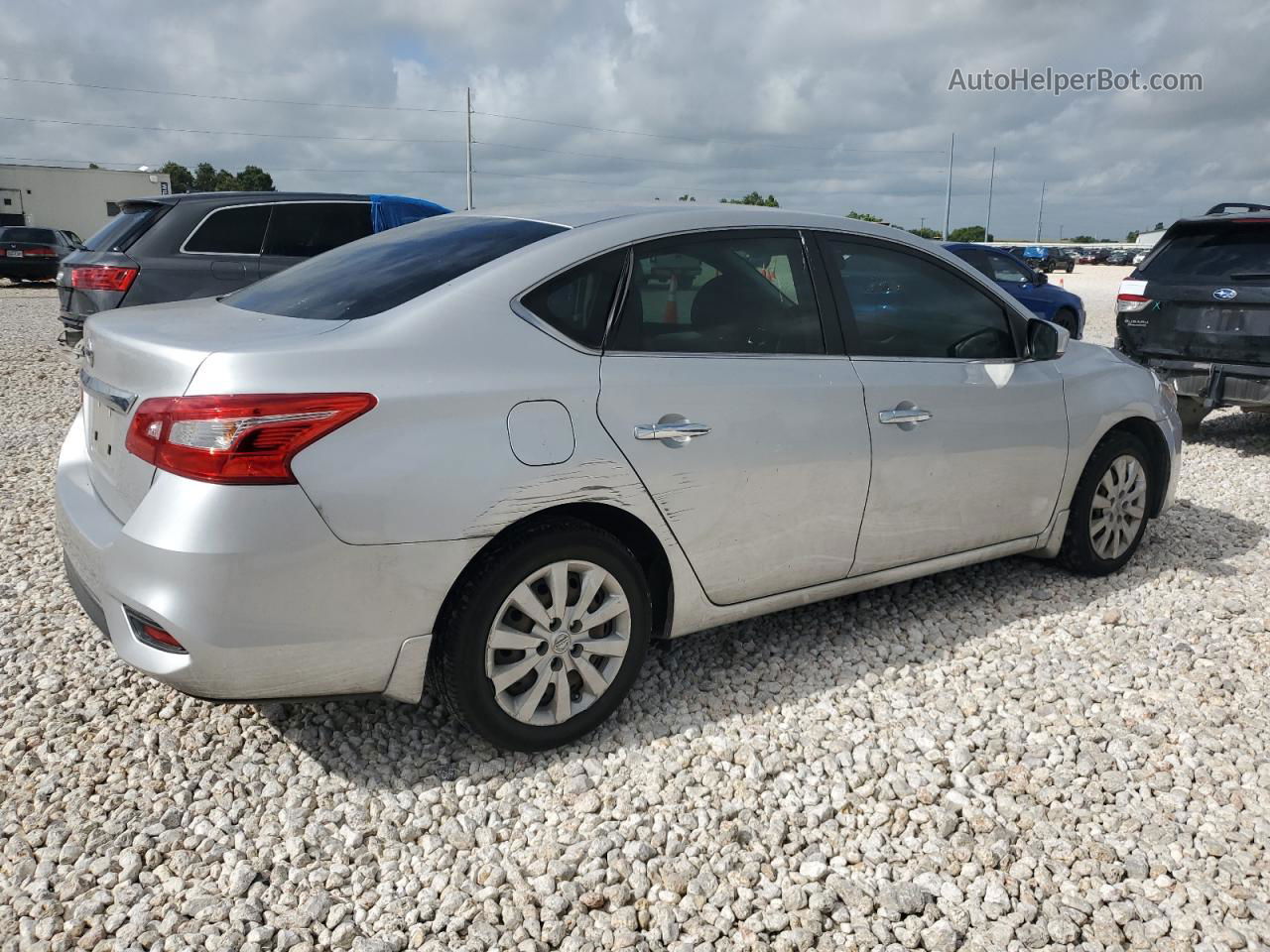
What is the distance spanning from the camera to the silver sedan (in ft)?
8.46

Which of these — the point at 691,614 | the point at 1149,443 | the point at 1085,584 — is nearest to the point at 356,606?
the point at 691,614

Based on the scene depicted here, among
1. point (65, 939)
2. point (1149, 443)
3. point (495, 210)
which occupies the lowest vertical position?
point (65, 939)

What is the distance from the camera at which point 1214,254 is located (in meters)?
7.71

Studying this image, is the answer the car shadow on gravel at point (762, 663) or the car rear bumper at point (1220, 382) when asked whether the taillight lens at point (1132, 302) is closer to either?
the car rear bumper at point (1220, 382)

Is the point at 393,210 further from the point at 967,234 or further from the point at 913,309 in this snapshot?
the point at 967,234

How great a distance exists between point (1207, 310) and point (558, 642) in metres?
6.59

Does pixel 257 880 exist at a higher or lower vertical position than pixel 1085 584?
lower

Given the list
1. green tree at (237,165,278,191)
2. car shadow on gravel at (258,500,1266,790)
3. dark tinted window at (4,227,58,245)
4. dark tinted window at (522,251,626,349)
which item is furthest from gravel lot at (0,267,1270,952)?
green tree at (237,165,278,191)

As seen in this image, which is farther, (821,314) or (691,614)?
(821,314)

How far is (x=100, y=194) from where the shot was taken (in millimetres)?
45969

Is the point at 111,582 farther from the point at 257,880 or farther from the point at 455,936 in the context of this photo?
the point at 455,936

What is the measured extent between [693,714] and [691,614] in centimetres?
37

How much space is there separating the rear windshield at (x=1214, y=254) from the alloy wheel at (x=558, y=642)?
20.9 ft

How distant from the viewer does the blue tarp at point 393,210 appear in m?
9.52
